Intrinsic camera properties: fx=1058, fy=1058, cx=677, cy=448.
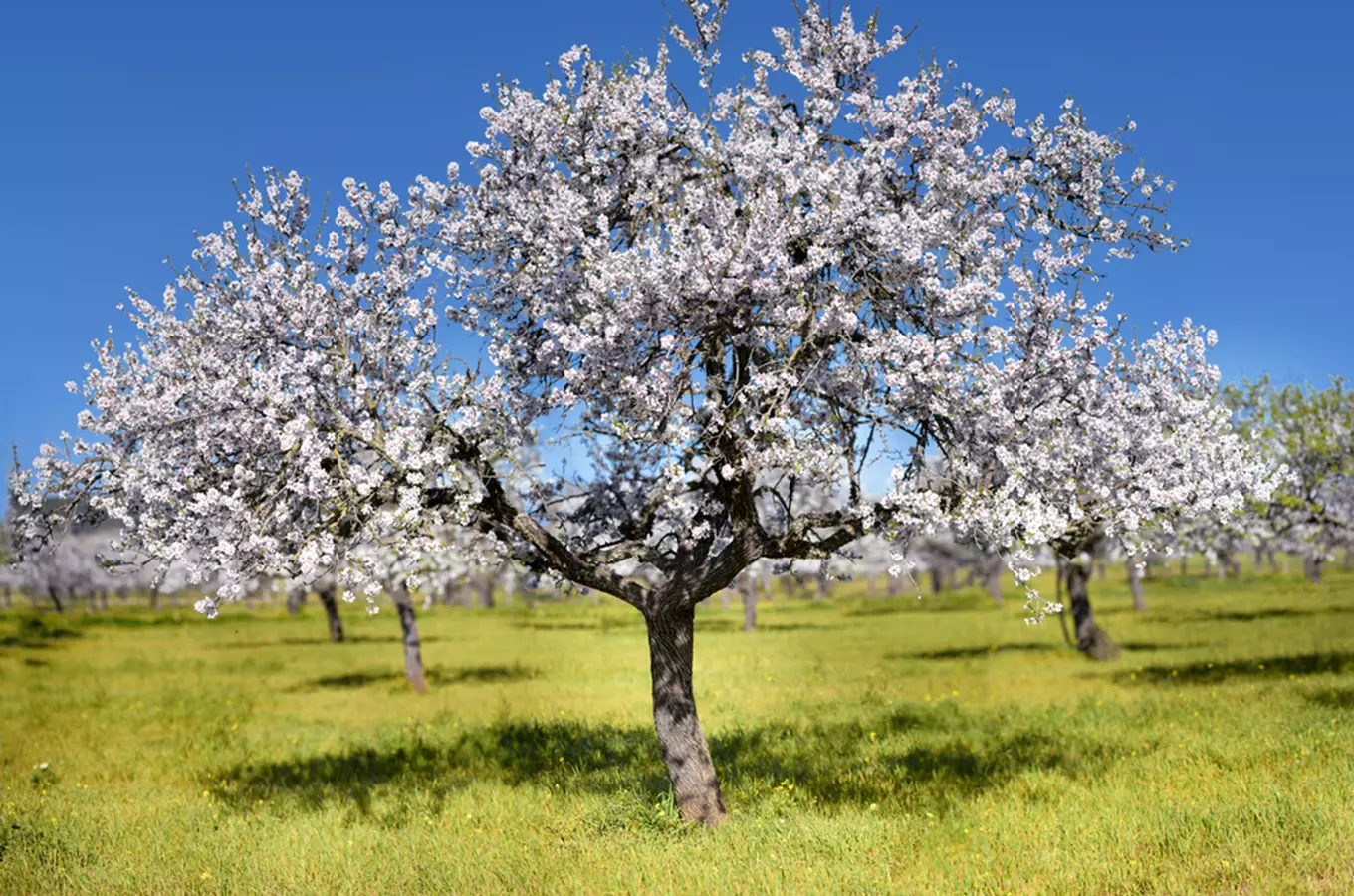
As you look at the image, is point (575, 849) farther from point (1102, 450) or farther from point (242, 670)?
point (242, 670)

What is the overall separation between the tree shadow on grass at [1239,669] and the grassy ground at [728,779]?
230 millimetres

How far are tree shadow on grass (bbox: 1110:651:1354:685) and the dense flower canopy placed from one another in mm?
18372

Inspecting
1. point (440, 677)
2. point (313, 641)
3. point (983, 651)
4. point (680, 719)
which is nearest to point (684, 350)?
point (680, 719)

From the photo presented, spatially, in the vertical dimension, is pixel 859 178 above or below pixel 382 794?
above

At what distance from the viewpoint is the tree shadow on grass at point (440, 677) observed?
36781 millimetres

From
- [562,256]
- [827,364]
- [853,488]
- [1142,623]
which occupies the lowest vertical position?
[1142,623]

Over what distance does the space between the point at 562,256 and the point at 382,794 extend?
9.75 meters

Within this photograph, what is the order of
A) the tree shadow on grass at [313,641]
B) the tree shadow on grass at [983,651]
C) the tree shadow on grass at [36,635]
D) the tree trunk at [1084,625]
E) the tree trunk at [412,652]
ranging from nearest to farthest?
the tree trunk at [412,652] < the tree trunk at [1084,625] < the tree shadow on grass at [983,651] < the tree shadow on grass at [313,641] < the tree shadow on grass at [36,635]

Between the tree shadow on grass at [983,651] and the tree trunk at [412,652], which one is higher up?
the tree trunk at [412,652]

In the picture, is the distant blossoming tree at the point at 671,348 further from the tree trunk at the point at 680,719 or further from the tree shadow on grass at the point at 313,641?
the tree shadow on grass at the point at 313,641

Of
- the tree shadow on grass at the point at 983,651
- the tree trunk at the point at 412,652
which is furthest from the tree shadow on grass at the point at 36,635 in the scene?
the tree shadow on grass at the point at 983,651

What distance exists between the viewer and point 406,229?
13.1m

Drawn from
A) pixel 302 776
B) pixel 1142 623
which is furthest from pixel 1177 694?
pixel 1142 623

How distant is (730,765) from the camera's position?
17.5m
